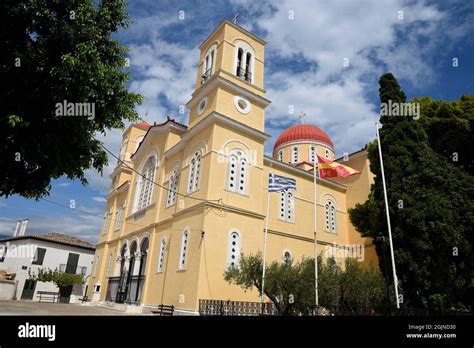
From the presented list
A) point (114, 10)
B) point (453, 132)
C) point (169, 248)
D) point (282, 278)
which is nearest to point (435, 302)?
point (282, 278)

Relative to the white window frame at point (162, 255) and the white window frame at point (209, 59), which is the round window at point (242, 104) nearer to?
the white window frame at point (209, 59)

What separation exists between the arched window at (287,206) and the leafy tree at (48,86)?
579 inches

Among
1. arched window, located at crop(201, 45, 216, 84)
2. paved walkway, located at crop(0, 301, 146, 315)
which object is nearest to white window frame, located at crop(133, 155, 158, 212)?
arched window, located at crop(201, 45, 216, 84)

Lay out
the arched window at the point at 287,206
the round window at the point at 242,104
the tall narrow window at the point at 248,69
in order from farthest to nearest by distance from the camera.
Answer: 1. the arched window at the point at 287,206
2. the tall narrow window at the point at 248,69
3. the round window at the point at 242,104

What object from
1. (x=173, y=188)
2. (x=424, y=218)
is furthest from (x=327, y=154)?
(x=424, y=218)

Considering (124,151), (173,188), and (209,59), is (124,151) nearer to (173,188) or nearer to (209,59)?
(173,188)

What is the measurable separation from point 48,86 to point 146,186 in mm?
17879

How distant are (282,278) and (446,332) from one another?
7.45 meters

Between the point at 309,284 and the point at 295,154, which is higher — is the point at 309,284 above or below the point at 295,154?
below

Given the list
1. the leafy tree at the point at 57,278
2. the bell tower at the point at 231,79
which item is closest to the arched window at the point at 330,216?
the bell tower at the point at 231,79

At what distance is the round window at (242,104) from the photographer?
62.6ft

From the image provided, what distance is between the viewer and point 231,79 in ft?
63.4

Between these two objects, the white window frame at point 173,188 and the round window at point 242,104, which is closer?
the round window at point 242,104

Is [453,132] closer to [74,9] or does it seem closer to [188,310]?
[188,310]
